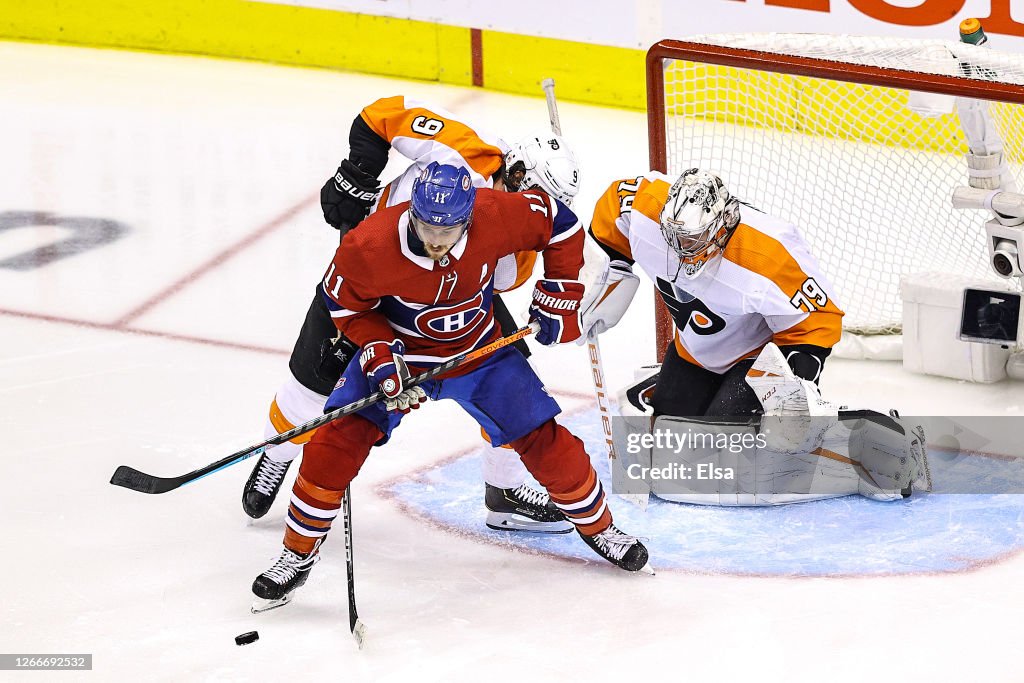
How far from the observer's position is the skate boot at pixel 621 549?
3.24 metres

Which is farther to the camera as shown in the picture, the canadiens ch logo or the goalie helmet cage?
the goalie helmet cage

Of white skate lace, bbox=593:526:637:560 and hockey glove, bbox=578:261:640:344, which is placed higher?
hockey glove, bbox=578:261:640:344

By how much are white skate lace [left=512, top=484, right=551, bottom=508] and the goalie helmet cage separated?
0.82 metres

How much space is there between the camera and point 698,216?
3191 millimetres

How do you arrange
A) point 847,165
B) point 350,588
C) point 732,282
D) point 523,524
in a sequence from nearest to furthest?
point 350,588, point 732,282, point 523,524, point 847,165

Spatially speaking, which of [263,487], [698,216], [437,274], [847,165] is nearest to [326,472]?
[437,274]

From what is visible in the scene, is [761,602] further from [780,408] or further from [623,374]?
[623,374]

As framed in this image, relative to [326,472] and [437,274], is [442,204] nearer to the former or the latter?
[437,274]

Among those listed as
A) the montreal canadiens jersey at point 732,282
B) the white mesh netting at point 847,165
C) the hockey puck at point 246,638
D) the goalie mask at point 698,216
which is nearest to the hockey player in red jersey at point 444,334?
the hockey puck at point 246,638

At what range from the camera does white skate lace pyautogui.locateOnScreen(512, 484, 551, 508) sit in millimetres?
3500

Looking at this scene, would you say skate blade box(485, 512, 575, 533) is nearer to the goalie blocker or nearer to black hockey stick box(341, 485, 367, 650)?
the goalie blocker

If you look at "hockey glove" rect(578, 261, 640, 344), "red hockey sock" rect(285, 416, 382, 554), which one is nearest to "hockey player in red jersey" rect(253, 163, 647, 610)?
"red hockey sock" rect(285, 416, 382, 554)

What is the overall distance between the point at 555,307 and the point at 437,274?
13.8 inches

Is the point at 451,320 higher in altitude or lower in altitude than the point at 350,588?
higher
